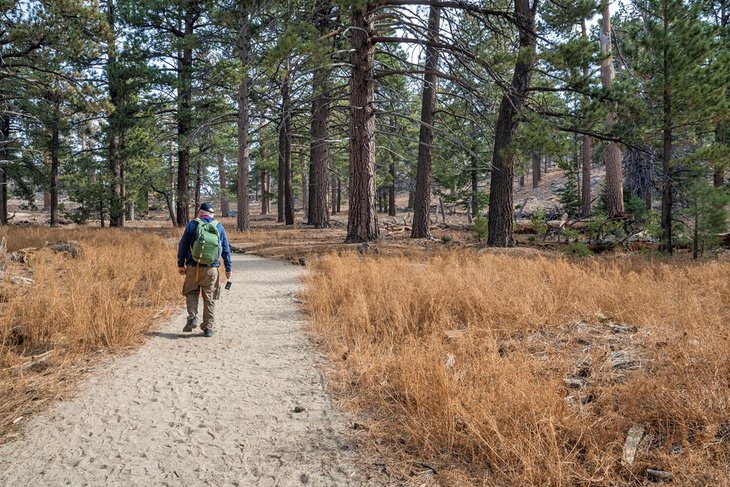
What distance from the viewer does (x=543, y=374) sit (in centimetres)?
367

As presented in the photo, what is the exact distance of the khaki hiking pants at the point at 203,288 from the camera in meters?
5.64

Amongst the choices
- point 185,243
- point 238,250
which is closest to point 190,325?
point 185,243

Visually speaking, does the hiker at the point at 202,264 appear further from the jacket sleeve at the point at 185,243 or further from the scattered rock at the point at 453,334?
the scattered rock at the point at 453,334

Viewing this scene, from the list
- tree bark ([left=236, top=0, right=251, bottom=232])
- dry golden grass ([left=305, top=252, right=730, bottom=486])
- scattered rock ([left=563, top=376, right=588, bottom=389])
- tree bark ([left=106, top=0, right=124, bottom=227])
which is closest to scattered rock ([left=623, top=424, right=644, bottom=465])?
dry golden grass ([left=305, top=252, right=730, bottom=486])

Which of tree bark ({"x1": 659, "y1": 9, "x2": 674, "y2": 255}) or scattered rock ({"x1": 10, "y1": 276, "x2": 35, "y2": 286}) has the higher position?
tree bark ({"x1": 659, "y1": 9, "x2": 674, "y2": 255})

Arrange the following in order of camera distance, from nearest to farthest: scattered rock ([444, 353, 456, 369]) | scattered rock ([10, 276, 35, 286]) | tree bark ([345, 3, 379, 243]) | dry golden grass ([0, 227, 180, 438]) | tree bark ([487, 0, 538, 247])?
dry golden grass ([0, 227, 180, 438]) → scattered rock ([444, 353, 456, 369]) → scattered rock ([10, 276, 35, 286]) → tree bark ([487, 0, 538, 247]) → tree bark ([345, 3, 379, 243])

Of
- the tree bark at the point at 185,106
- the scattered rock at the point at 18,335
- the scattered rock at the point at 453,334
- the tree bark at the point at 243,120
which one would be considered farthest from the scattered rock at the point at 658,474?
the tree bark at the point at 185,106

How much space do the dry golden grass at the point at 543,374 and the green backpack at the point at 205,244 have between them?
169cm

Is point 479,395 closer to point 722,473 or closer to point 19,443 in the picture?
point 722,473

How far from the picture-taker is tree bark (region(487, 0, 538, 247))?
10711 millimetres

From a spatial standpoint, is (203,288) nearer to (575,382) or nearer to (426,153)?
(575,382)

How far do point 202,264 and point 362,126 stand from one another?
816 cm

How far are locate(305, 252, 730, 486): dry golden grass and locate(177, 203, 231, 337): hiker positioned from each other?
1466 mm

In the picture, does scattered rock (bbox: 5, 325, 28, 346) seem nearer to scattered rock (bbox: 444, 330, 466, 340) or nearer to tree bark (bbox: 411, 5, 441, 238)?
scattered rock (bbox: 444, 330, 466, 340)
